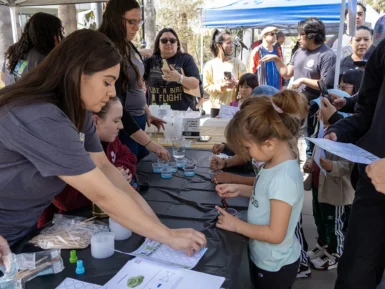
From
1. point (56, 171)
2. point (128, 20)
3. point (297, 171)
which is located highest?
point (128, 20)

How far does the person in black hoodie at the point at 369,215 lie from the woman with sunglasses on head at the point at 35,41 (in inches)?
93.1

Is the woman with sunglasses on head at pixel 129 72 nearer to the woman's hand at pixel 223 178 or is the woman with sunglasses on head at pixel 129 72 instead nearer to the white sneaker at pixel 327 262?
the woman's hand at pixel 223 178

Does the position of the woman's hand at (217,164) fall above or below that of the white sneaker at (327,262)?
above

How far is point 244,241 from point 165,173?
2.69ft

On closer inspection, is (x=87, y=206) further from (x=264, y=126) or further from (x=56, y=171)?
(x=264, y=126)

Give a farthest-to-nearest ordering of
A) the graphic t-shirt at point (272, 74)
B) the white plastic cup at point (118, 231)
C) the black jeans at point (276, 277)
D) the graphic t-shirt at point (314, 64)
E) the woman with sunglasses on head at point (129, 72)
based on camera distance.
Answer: the graphic t-shirt at point (272, 74) → the graphic t-shirt at point (314, 64) → the woman with sunglasses on head at point (129, 72) → the black jeans at point (276, 277) → the white plastic cup at point (118, 231)

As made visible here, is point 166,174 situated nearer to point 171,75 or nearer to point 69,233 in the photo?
point 69,233

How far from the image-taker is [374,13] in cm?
873

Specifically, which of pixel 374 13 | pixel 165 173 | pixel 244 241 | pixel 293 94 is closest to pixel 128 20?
pixel 165 173

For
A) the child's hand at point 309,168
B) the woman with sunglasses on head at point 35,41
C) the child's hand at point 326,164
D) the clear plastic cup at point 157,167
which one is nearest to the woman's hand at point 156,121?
the clear plastic cup at point 157,167

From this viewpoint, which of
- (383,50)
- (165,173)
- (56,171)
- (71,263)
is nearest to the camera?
(56,171)

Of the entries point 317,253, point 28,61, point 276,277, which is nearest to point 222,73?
point 28,61

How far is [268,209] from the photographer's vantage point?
135 centimetres

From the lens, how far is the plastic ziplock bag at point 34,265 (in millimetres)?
953
